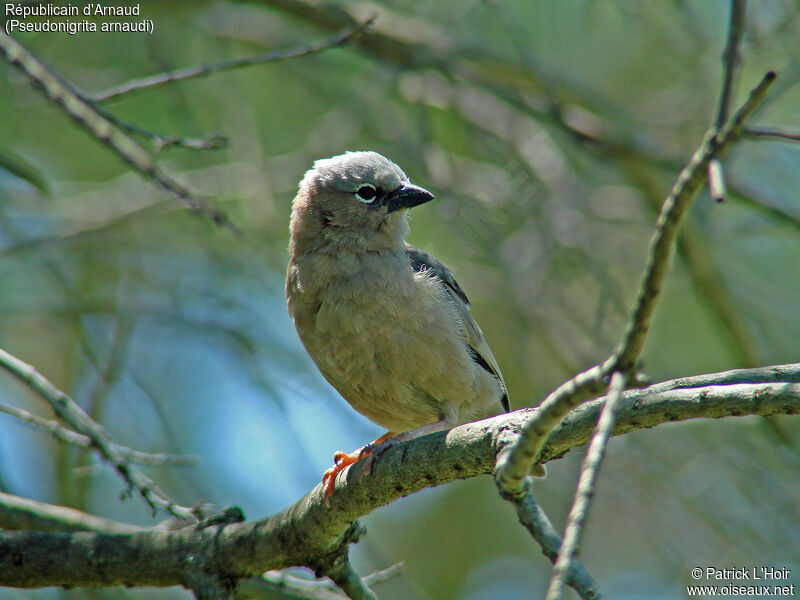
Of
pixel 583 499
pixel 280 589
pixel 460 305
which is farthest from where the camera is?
pixel 460 305

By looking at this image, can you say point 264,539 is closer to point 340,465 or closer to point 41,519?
point 340,465

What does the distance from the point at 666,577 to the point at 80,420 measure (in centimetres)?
538

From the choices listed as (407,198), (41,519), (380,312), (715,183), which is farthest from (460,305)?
(715,183)

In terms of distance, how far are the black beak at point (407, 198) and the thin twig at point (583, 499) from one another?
388 centimetres

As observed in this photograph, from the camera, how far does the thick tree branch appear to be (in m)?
3.66

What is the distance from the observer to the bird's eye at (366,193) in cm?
597

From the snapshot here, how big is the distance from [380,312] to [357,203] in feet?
3.87

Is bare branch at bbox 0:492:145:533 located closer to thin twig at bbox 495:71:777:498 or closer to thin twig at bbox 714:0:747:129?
thin twig at bbox 495:71:777:498

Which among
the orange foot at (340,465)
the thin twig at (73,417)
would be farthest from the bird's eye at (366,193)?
the thin twig at (73,417)

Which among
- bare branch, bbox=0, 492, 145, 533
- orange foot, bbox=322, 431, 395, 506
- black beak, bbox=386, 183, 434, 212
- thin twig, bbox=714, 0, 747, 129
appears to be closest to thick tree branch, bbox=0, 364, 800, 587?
orange foot, bbox=322, 431, 395, 506

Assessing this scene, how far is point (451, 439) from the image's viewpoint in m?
3.65

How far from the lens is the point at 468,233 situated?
7281 millimetres

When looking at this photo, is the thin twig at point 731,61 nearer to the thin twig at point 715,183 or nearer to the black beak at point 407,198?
the thin twig at point 715,183

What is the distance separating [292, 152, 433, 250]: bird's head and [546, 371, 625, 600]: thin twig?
3585 millimetres
